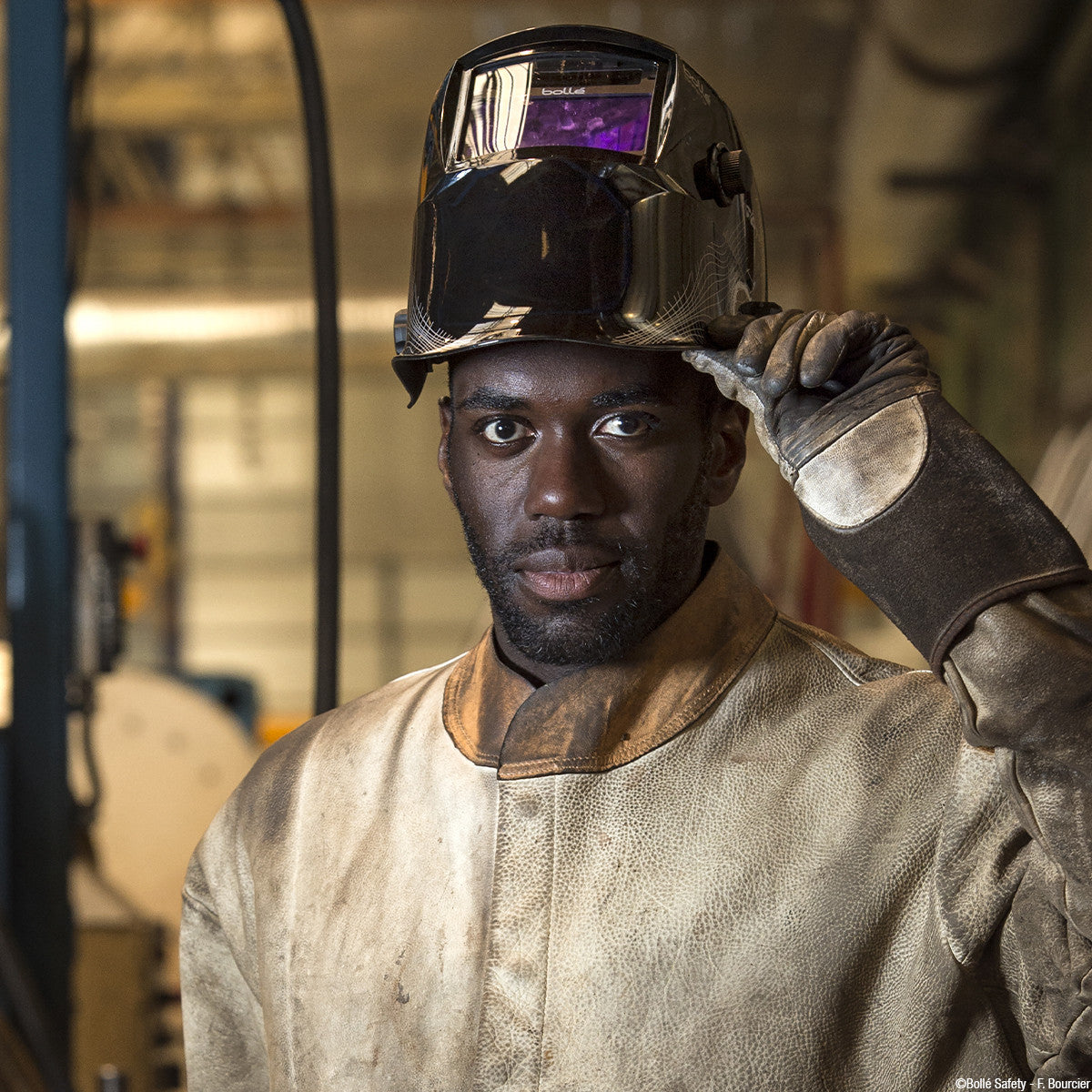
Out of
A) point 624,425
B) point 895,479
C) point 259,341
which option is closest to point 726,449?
point 624,425

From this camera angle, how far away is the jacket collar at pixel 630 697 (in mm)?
1162

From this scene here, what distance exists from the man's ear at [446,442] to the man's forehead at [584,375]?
12 cm

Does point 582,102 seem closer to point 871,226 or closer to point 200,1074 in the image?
point 200,1074

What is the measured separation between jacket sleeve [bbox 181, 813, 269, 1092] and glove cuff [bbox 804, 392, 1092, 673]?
2.72 ft

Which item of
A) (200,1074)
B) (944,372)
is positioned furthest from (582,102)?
(944,372)

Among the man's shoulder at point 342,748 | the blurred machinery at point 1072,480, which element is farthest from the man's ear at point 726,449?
the blurred machinery at point 1072,480

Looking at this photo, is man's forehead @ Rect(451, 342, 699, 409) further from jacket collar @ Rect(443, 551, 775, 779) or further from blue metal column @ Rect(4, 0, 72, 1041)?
blue metal column @ Rect(4, 0, 72, 1041)

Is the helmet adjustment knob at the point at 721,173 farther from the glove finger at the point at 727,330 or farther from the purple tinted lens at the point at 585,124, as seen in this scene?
the glove finger at the point at 727,330

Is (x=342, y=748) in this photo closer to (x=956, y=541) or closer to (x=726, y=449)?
(x=726, y=449)

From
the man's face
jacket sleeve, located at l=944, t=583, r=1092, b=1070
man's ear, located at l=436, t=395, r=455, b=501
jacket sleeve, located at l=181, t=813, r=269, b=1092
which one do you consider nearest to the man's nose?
the man's face

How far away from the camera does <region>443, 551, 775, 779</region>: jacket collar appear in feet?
3.81

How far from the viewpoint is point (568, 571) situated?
45.2 inches

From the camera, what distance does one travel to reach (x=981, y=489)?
0.89m

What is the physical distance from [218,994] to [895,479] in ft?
3.19
